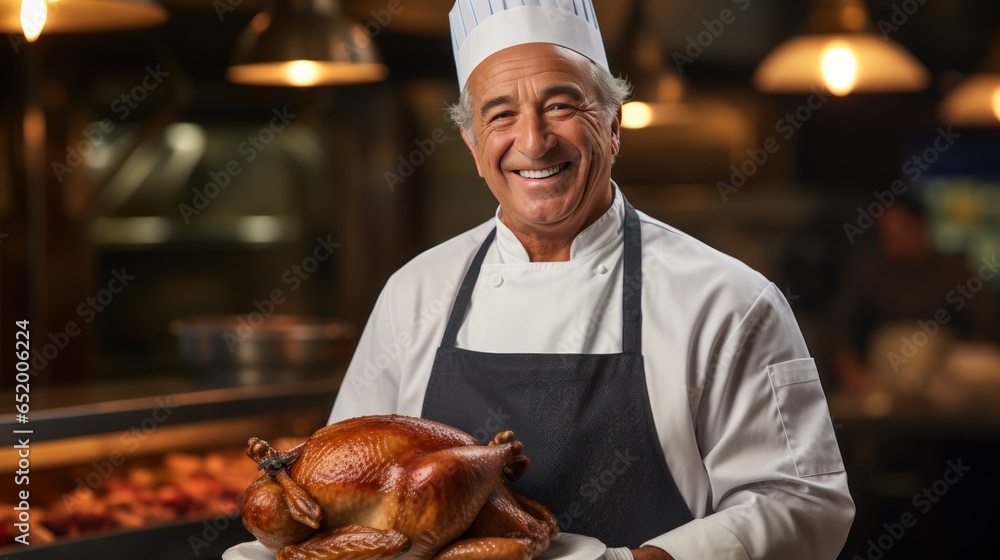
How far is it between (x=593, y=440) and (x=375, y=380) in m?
0.52

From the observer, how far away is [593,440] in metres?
1.78

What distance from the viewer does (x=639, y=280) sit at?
74.2 inches

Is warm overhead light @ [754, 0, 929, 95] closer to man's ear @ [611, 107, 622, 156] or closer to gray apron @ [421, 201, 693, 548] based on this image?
man's ear @ [611, 107, 622, 156]

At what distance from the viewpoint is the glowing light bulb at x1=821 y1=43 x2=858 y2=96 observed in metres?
4.12

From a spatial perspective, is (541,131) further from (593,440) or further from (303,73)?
(303,73)

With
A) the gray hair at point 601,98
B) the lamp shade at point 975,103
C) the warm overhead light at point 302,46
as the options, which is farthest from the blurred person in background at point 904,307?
the gray hair at point 601,98

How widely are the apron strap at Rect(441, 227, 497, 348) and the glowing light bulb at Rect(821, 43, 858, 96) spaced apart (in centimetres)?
254

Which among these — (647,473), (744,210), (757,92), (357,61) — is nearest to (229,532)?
(357,61)

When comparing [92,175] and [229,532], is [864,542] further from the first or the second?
[92,175]

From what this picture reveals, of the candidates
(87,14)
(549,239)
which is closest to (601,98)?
(549,239)

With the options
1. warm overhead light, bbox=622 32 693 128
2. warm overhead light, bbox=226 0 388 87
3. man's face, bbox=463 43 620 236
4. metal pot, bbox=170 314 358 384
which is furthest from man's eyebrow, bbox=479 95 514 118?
warm overhead light, bbox=622 32 693 128

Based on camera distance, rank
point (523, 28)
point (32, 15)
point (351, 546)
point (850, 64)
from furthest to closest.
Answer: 1. point (850, 64)
2. point (32, 15)
3. point (523, 28)
4. point (351, 546)

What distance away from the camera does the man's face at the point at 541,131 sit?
1792 millimetres

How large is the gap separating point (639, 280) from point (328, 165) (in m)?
4.93
